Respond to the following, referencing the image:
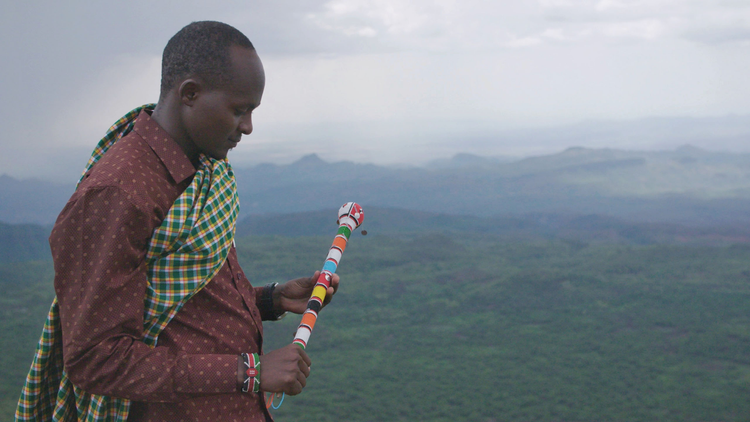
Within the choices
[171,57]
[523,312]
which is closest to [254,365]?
[171,57]

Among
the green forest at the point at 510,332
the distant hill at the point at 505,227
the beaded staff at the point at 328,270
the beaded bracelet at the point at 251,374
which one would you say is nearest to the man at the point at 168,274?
the beaded bracelet at the point at 251,374

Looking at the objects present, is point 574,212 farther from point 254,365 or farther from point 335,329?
point 254,365

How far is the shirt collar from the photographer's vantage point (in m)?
1.20

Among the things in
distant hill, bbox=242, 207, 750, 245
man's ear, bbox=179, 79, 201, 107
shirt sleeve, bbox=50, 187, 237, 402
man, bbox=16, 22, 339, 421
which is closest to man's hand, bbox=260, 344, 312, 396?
man, bbox=16, 22, 339, 421

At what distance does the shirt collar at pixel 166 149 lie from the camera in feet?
3.95

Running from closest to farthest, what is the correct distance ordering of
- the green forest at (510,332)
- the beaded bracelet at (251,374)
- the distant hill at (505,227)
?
the beaded bracelet at (251,374) < the green forest at (510,332) < the distant hill at (505,227)

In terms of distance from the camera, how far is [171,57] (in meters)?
1.22

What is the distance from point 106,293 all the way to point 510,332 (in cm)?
882

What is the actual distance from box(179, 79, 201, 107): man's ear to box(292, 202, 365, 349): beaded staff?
458mm

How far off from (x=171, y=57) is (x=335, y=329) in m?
8.81

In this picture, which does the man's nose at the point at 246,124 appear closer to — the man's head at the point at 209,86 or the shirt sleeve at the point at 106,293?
the man's head at the point at 209,86

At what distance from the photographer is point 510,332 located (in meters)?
9.42

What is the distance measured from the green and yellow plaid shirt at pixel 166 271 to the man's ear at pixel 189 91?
0.44ft

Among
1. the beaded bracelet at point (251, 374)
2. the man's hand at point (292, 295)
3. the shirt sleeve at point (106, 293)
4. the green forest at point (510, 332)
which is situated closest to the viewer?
the shirt sleeve at point (106, 293)
